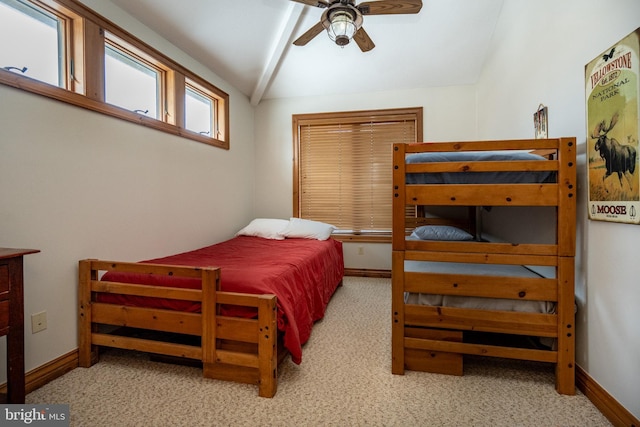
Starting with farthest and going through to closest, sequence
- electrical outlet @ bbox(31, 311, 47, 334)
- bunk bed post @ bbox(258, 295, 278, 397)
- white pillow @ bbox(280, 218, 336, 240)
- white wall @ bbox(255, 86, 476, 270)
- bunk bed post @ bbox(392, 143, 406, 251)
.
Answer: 1. white wall @ bbox(255, 86, 476, 270)
2. white pillow @ bbox(280, 218, 336, 240)
3. bunk bed post @ bbox(392, 143, 406, 251)
4. electrical outlet @ bbox(31, 311, 47, 334)
5. bunk bed post @ bbox(258, 295, 278, 397)

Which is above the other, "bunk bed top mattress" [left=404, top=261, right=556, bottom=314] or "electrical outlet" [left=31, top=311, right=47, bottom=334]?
"bunk bed top mattress" [left=404, top=261, right=556, bottom=314]

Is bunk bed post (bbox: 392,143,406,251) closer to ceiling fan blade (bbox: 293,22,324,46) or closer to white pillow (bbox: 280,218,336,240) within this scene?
ceiling fan blade (bbox: 293,22,324,46)

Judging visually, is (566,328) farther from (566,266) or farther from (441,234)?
(441,234)

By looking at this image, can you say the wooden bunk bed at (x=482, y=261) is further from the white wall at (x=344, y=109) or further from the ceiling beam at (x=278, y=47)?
the white wall at (x=344, y=109)

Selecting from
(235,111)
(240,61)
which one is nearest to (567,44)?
(240,61)

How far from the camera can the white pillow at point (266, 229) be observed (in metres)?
3.39

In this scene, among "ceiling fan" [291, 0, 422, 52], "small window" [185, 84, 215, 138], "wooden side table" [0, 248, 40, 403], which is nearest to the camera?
"wooden side table" [0, 248, 40, 403]

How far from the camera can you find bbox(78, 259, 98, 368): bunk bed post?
5.96 feet

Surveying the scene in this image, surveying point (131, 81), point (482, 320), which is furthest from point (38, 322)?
point (482, 320)

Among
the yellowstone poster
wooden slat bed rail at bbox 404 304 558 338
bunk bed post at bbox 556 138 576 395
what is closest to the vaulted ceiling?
the yellowstone poster

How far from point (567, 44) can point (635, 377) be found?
174cm

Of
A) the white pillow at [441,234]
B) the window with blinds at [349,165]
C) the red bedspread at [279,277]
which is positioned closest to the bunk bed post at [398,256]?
the red bedspread at [279,277]

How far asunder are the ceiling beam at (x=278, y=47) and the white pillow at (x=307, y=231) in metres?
1.80

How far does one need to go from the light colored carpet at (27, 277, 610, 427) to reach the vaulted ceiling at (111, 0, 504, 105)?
8.10 ft
